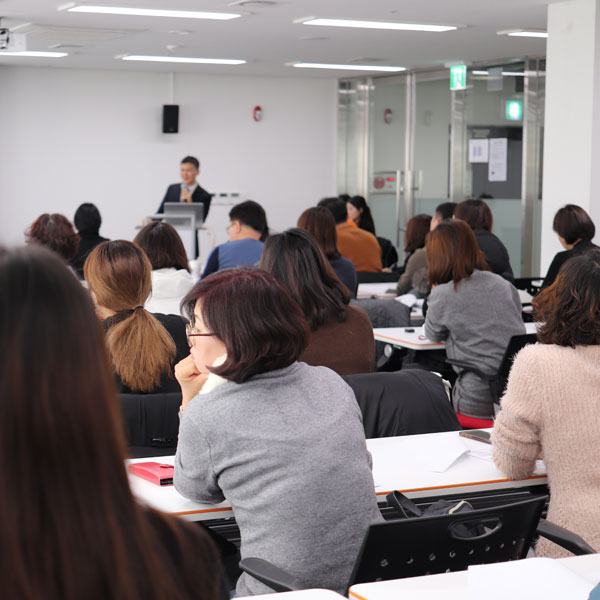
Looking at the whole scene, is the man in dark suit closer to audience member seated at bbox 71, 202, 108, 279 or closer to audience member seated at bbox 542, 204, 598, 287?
audience member seated at bbox 71, 202, 108, 279

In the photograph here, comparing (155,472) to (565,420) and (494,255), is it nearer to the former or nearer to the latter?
(565,420)

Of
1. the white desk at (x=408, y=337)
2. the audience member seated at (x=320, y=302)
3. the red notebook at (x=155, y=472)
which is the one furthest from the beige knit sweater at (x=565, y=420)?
the white desk at (x=408, y=337)

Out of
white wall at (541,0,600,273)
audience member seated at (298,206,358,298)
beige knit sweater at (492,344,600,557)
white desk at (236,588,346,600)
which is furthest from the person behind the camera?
white wall at (541,0,600,273)

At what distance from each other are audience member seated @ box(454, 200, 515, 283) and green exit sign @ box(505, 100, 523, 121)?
374 centimetres

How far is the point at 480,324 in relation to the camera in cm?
494

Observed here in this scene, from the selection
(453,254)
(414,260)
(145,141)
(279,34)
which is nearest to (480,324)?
(453,254)

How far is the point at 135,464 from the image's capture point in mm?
2871

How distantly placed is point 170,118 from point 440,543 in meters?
11.1

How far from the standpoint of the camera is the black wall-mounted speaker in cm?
1255

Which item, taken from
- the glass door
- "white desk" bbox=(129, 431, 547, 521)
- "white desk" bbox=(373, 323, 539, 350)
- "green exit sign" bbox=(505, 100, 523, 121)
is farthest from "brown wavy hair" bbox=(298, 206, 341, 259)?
the glass door

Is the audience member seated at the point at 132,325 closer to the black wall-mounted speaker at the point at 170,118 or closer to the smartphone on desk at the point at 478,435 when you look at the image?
the smartphone on desk at the point at 478,435

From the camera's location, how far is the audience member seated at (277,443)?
7.14 feet

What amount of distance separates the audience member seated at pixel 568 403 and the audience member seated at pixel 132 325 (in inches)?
50.1

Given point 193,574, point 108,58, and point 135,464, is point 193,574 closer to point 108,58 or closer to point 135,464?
point 135,464
